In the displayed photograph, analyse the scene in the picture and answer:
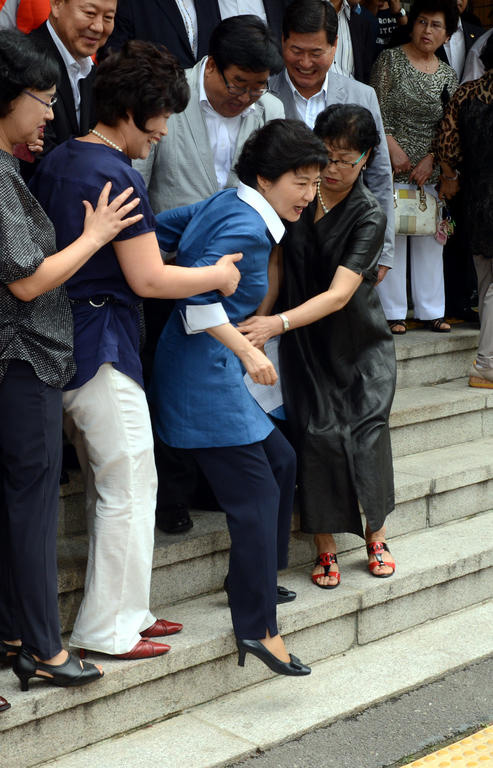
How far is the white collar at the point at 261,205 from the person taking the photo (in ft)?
11.1

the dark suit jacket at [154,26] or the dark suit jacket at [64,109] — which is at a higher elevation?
the dark suit jacket at [154,26]

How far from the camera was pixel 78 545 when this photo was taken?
12.5ft

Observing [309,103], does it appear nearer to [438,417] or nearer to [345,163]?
[345,163]

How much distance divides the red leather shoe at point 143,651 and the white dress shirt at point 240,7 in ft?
10.5

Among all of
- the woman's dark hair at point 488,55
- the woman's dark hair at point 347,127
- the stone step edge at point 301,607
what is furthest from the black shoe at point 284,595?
the woman's dark hair at point 488,55

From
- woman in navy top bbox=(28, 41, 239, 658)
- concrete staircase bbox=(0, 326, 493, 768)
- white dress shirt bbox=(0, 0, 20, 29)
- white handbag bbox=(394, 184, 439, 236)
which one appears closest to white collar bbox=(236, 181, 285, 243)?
woman in navy top bbox=(28, 41, 239, 658)

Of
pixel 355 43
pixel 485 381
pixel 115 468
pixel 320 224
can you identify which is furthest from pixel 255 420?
pixel 355 43

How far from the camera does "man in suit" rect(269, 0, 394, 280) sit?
463 cm

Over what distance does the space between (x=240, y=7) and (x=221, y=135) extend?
1351 mm

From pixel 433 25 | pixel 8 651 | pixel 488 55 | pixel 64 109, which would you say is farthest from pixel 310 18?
pixel 8 651

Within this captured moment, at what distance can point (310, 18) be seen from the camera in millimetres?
4594

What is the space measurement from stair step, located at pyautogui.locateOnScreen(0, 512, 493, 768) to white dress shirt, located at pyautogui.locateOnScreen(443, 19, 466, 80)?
318cm

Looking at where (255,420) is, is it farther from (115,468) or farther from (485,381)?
(485,381)

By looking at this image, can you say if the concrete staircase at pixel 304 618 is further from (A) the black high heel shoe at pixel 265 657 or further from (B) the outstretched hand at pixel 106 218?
(B) the outstretched hand at pixel 106 218
